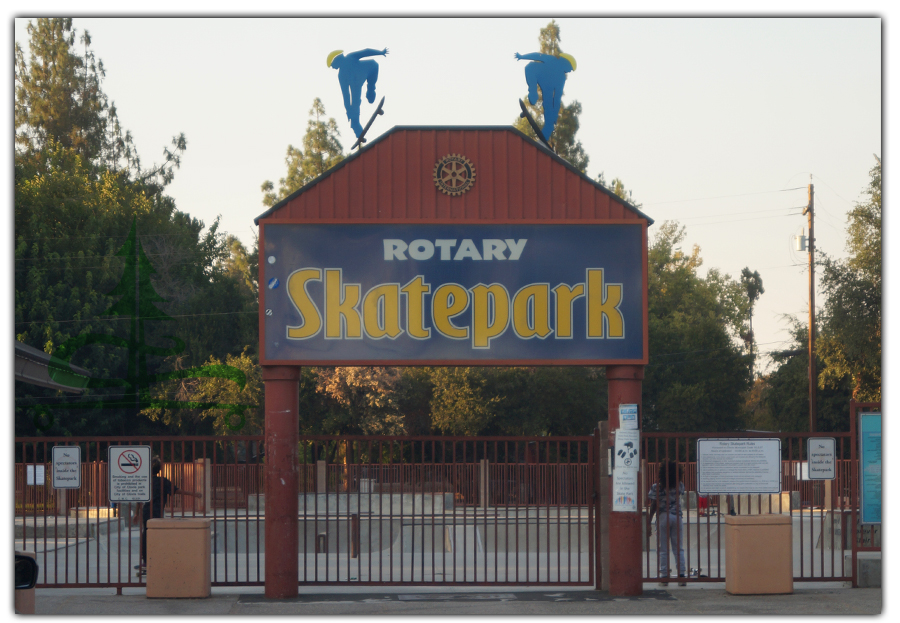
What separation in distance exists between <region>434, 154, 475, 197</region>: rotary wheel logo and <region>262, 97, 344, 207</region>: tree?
125 feet

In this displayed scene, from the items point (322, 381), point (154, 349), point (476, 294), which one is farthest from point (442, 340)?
point (154, 349)

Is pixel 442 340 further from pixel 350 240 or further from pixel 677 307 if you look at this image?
pixel 677 307

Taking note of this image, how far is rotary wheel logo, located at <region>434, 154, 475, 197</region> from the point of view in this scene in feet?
39.7

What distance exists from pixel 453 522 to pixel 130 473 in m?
4.35

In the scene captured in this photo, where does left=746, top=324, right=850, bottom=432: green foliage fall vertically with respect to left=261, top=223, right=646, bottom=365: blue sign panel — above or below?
below

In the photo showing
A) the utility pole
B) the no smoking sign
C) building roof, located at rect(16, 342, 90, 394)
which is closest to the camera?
building roof, located at rect(16, 342, 90, 394)

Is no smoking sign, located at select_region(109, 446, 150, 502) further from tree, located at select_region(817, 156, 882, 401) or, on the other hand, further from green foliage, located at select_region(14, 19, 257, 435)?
tree, located at select_region(817, 156, 882, 401)

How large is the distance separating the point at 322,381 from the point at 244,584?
2634 centimetres

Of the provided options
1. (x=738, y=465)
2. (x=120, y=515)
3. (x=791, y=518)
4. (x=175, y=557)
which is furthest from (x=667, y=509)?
(x=120, y=515)

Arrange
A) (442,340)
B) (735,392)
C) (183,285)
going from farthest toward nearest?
1. (735,392)
2. (183,285)
3. (442,340)

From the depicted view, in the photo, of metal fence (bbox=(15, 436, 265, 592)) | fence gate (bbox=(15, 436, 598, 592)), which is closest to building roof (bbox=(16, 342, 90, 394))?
metal fence (bbox=(15, 436, 265, 592))

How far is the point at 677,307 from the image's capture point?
196 feet

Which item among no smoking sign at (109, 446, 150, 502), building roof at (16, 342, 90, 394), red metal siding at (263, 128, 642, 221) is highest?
red metal siding at (263, 128, 642, 221)

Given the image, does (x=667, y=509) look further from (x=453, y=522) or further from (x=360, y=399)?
(x=360, y=399)
